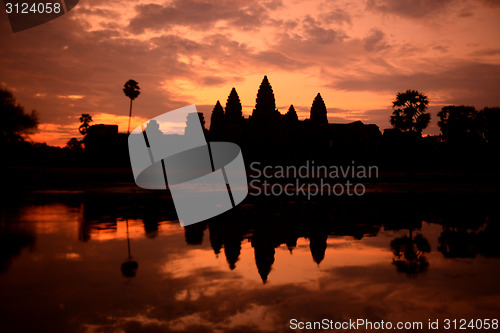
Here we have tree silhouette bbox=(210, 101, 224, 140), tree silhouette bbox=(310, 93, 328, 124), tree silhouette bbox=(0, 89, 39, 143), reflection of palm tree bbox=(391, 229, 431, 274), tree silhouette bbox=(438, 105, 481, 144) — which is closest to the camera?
reflection of palm tree bbox=(391, 229, 431, 274)

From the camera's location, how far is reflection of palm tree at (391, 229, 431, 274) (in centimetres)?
766

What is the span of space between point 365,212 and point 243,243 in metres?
7.64

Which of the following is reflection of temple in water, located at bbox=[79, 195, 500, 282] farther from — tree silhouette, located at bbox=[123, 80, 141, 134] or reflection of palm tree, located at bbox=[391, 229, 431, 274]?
tree silhouette, located at bbox=[123, 80, 141, 134]

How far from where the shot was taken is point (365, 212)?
51.3 feet

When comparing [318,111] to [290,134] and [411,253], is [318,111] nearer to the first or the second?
[290,134]

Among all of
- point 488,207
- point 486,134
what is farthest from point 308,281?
point 486,134

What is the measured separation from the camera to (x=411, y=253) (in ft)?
29.1

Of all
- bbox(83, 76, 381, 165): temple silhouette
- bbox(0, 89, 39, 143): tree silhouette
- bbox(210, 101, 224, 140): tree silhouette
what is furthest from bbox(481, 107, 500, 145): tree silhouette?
bbox(0, 89, 39, 143): tree silhouette

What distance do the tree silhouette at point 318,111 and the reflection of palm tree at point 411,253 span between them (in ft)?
221

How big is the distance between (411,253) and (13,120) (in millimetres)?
53749

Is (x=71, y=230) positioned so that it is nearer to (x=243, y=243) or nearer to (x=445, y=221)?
(x=243, y=243)

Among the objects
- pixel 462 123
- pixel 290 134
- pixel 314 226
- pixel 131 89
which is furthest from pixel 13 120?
pixel 462 123

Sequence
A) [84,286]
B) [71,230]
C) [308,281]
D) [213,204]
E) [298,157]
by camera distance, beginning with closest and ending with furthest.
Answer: [84,286], [308,281], [71,230], [213,204], [298,157]

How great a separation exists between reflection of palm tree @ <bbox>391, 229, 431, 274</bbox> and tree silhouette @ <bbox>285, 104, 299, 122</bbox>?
70381 mm
